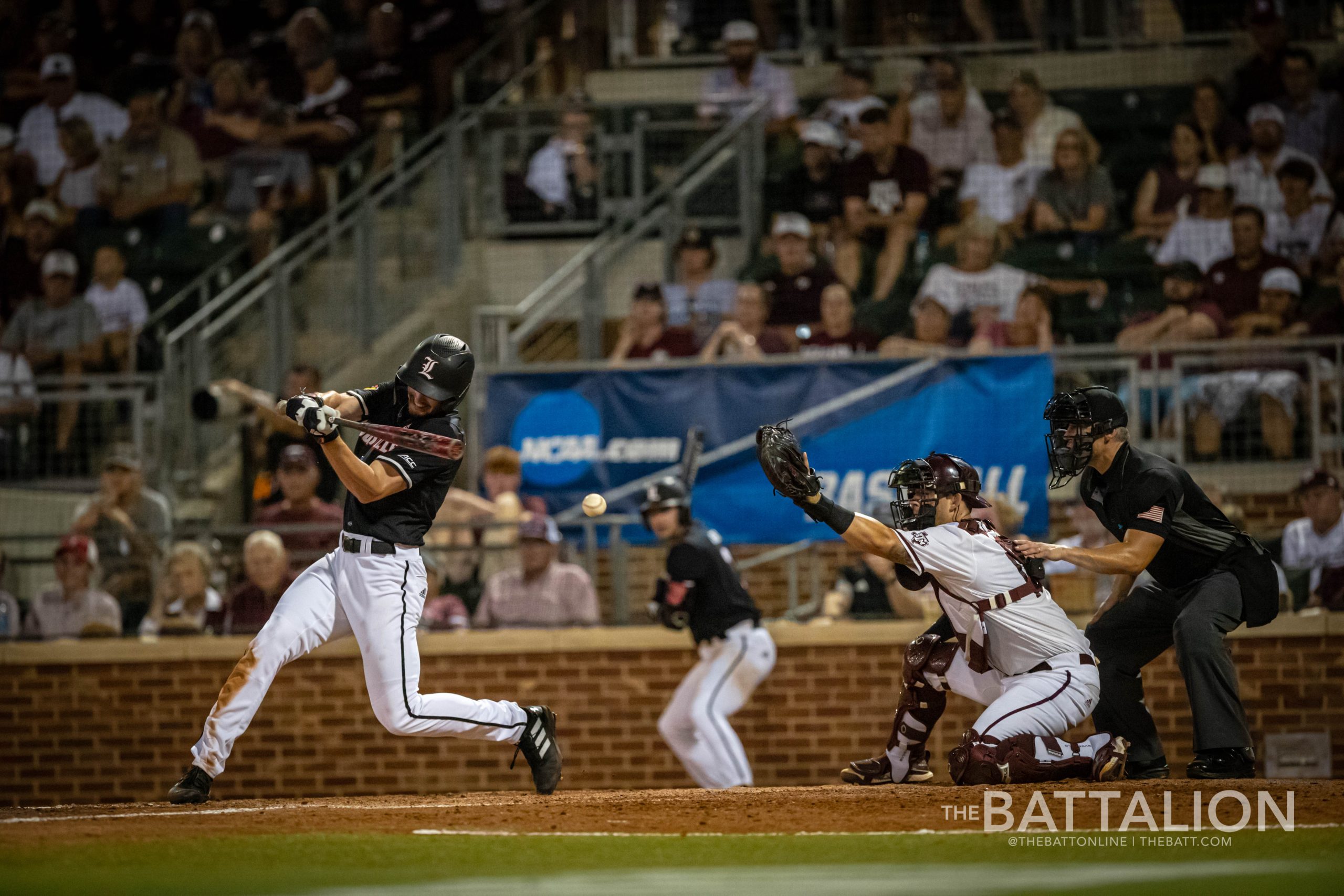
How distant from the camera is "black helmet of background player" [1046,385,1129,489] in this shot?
694cm

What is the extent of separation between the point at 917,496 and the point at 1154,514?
3.03ft

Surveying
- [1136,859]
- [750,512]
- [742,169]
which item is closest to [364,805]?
[1136,859]

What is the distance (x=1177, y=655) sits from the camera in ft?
22.7

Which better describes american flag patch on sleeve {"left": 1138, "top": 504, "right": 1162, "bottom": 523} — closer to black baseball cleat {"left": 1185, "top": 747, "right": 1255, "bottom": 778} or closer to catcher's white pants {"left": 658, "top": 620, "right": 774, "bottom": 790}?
black baseball cleat {"left": 1185, "top": 747, "right": 1255, "bottom": 778}

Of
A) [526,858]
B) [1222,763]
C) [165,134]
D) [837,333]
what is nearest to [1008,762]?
[1222,763]

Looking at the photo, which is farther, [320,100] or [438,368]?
[320,100]

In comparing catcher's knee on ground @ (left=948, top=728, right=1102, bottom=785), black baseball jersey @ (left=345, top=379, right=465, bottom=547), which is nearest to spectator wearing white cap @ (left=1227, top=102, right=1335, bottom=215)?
catcher's knee on ground @ (left=948, top=728, right=1102, bottom=785)

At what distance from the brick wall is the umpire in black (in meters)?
2.93

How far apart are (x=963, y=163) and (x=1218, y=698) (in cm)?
627

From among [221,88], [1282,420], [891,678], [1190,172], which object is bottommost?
[891,678]

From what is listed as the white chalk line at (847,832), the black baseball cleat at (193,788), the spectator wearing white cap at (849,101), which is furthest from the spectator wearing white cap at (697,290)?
the white chalk line at (847,832)

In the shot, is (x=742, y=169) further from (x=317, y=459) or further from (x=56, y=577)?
(x=56, y=577)

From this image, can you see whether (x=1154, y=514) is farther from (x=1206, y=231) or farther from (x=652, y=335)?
(x=1206, y=231)

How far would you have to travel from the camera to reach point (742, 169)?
40.8 ft
